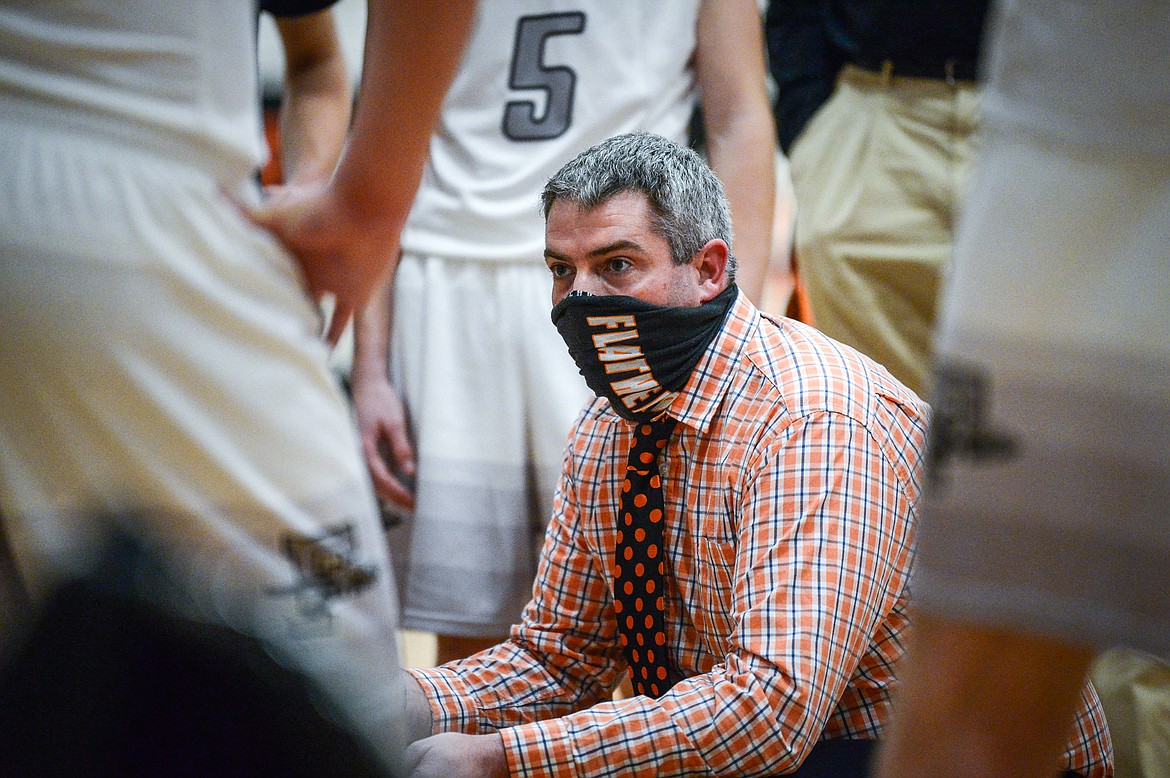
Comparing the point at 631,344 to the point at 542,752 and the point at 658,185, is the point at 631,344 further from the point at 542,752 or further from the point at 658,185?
the point at 542,752

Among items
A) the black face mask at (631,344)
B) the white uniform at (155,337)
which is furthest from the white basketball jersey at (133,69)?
the black face mask at (631,344)

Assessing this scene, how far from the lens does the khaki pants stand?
215 centimetres

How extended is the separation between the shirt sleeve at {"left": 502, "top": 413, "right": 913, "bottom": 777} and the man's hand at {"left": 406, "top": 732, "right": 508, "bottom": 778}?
0.07 ft

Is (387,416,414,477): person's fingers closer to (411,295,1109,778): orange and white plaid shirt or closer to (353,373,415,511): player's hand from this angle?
(353,373,415,511): player's hand

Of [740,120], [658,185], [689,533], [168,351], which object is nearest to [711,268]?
[658,185]

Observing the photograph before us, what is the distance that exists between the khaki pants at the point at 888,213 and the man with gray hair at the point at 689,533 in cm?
59

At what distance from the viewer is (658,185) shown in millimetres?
1547

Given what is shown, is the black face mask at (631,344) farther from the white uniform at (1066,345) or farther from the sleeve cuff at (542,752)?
the white uniform at (1066,345)

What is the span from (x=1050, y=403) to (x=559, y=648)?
40.1 inches

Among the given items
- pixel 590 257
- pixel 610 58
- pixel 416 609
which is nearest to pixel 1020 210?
pixel 590 257

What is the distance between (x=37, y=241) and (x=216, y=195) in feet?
0.46

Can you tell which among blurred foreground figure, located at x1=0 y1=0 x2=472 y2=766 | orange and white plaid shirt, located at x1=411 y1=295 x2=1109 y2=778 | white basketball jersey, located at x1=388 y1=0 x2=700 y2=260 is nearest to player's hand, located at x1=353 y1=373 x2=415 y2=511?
white basketball jersey, located at x1=388 y1=0 x2=700 y2=260

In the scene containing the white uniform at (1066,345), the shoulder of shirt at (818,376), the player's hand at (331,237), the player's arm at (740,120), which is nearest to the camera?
the white uniform at (1066,345)

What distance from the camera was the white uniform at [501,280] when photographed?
78.5 inches
